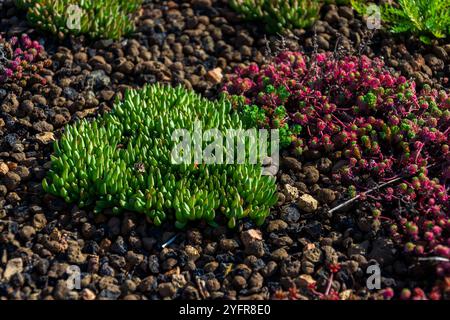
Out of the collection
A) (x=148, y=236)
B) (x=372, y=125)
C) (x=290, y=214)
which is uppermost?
(x=372, y=125)

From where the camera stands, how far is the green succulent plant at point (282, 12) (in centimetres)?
610

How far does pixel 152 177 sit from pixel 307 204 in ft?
3.69

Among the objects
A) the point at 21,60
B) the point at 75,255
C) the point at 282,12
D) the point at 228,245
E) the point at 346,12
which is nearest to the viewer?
the point at 75,255

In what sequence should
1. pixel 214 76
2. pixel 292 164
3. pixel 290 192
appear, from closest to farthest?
pixel 290 192 < pixel 292 164 < pixel 214 76

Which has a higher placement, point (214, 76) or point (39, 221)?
point (214, 76)

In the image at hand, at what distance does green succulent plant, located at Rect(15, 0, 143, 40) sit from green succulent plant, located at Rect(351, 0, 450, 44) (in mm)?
2197

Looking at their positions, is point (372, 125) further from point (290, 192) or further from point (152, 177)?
point (152, 177)

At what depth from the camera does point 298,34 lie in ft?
20.2

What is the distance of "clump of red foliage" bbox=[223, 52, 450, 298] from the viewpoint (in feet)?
14.9

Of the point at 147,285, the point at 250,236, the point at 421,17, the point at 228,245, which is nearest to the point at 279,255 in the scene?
the point at 250,236

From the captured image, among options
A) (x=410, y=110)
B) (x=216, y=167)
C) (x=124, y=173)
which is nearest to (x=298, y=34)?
(x=410, y=110)

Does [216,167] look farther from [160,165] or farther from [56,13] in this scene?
[56,13]

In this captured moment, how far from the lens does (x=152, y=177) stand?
4.62 meters
